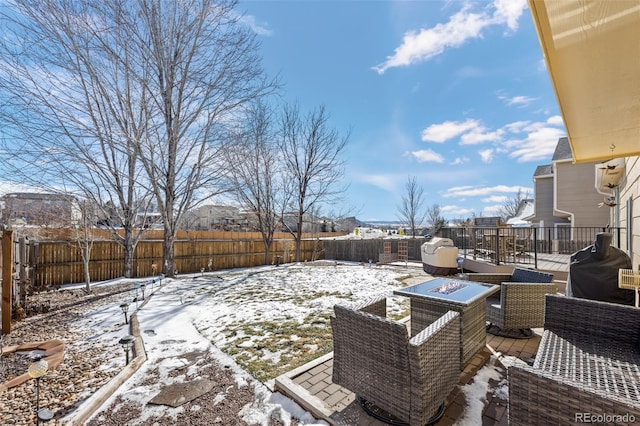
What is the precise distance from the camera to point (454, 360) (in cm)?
232

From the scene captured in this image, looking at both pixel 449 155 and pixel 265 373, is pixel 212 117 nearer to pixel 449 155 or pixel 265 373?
pixel 265 373

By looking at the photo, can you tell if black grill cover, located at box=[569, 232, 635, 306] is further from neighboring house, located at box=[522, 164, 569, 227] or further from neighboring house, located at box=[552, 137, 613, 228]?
neighboring house, located at box=[522, 164, 569, 227]

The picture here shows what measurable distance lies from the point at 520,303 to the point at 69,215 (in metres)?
11.2

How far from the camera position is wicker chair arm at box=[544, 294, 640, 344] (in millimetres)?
2201

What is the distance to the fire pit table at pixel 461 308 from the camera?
9.00 ft

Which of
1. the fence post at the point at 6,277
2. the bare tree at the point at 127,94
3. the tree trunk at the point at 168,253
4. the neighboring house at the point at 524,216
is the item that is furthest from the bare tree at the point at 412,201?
the fence post at the point at 6,277

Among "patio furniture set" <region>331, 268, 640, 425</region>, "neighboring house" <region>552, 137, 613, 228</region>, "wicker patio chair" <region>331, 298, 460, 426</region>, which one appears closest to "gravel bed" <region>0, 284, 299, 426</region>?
"wicker patio chair" <region>331, 298, 460, 426</region>

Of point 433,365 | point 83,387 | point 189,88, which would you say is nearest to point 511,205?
point 189,88

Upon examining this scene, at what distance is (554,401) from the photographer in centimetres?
136

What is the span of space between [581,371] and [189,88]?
10290 millimetres

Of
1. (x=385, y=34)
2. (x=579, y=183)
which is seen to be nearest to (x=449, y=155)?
(x=579, y=183)

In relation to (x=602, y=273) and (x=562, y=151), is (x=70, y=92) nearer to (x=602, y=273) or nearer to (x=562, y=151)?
(x=602, y=273)

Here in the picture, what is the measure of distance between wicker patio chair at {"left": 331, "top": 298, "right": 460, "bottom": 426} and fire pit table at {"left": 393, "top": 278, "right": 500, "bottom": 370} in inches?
15.5

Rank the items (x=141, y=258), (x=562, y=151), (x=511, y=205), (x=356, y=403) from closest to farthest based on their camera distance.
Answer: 1. (x=356, y=403)
2. (x=141, y=258)
3. (x=562, y=151)
4. (x=511, y=205)
